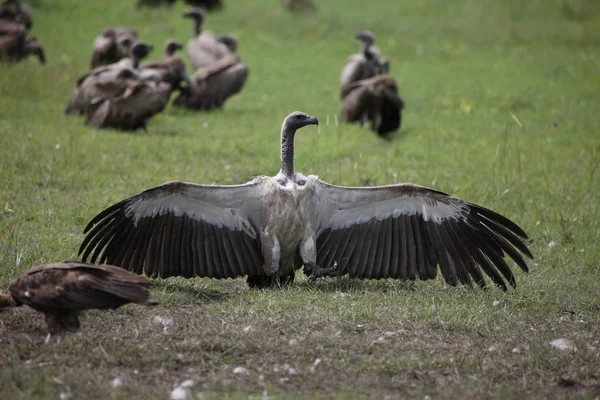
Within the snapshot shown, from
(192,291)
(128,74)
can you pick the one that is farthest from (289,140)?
(128,74)

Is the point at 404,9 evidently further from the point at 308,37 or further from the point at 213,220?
the point at 213,220

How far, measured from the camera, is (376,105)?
11797 mm

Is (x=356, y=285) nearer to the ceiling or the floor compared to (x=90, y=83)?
nearer to the floor

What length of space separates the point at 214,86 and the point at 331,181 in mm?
4701

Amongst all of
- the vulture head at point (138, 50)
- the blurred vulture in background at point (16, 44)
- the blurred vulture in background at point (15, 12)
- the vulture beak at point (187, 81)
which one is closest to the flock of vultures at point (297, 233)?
the vulture beak at point (187, 81)

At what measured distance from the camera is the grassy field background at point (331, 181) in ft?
14.9

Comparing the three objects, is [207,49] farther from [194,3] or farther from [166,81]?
[194,3]

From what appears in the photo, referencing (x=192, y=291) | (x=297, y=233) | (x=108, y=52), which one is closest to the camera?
(x=192, y=291)

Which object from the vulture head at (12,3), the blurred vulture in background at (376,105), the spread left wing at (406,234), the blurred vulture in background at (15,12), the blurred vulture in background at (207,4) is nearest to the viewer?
the spread left wing at (406,234)

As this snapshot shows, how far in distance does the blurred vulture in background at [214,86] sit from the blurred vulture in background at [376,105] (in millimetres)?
1787

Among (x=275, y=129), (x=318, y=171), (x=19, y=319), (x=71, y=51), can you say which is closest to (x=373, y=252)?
(x=19, y=319)

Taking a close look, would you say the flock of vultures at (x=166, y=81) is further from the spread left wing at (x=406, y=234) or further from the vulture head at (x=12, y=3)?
the spread left wing at (x=406, y=234)

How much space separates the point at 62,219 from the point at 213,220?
187cm

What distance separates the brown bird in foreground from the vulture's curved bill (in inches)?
43.5
